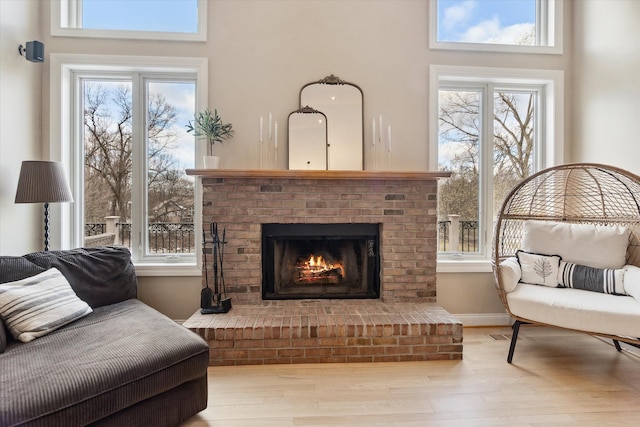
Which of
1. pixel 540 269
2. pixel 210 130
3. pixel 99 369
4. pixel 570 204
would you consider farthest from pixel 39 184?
pixel 570 204

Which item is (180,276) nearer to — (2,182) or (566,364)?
(2,182)

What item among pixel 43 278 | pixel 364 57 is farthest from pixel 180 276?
pixel 364 57

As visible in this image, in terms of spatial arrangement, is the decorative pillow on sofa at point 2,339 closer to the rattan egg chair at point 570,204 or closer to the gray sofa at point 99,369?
the gray sofa at point 99,369

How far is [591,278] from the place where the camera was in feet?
7.30

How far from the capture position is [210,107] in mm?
2658

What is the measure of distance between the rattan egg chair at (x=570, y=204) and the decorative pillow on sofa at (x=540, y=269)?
22 cm

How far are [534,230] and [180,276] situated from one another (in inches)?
115

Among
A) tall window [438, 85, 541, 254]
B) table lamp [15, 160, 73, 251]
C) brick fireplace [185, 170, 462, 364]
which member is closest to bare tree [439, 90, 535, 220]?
tall window [438, 85, 541, 254]

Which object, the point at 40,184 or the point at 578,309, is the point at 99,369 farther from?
the point at 578,309

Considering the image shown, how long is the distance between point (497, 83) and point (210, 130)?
2608mm

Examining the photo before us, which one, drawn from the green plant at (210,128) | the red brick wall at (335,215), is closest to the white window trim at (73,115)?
the green plant at (210,128)

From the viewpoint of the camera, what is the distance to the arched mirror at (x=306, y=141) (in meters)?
2.66

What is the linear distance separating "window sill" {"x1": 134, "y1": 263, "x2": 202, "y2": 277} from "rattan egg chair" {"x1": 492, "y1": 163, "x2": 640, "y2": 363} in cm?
239

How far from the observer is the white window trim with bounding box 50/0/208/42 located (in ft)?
8.46
